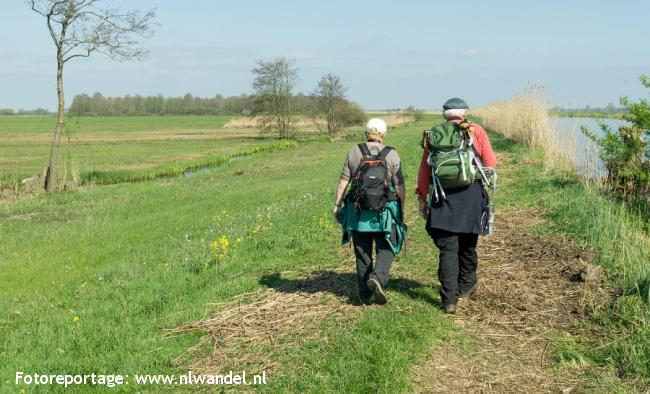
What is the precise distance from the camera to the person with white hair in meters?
5.57

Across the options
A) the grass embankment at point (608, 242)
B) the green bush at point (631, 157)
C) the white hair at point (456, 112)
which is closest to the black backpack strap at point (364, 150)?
the white hair at point (456, 112)

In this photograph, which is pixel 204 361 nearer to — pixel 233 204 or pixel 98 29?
pixel 233 204

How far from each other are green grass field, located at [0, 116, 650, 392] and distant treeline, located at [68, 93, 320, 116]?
474 ft

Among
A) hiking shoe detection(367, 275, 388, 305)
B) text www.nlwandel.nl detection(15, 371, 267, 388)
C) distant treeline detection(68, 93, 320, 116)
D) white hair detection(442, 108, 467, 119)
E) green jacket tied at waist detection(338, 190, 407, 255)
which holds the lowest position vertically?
text www.nlwandel.nl detection(15, 371, 267, 388)

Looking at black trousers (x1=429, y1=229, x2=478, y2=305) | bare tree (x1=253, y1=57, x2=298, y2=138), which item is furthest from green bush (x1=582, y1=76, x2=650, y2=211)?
bare tree (x1=253, y1=57, x2=298, y2=138)

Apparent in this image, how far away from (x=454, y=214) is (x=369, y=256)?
986 millimetres

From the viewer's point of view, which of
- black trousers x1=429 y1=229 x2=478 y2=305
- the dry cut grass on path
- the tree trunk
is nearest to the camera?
the dry cut grass on path

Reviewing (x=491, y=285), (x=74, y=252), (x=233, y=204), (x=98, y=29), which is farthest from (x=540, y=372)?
(x=98, y=29)

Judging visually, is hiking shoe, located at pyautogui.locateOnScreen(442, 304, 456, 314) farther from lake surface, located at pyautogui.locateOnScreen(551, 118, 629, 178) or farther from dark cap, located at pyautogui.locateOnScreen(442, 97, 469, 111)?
Result: lake surface, located at pyautogui.locateOnScreen(551, 118, 629, 178)

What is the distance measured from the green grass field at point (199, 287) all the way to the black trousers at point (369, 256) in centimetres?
34

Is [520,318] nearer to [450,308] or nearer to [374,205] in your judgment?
[450,308]

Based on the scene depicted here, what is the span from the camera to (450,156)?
548 cm

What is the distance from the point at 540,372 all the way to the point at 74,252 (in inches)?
372

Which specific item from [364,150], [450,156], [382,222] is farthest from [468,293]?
[364,150]
